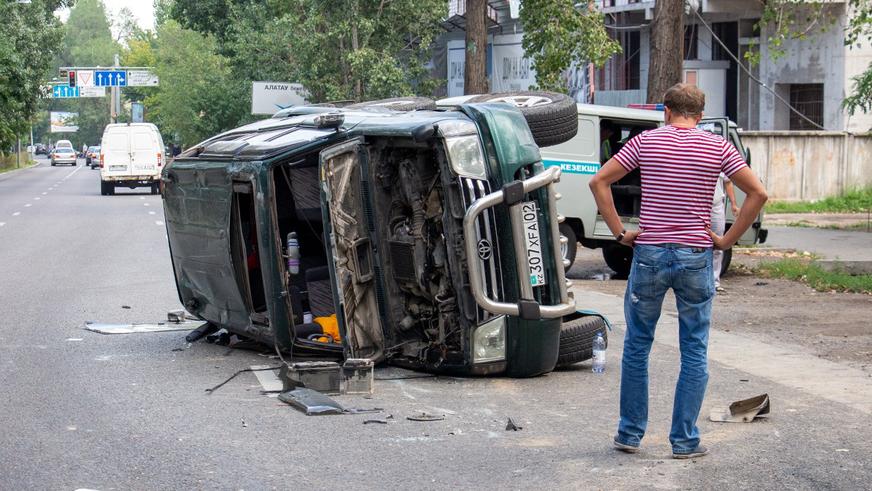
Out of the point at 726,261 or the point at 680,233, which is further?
the point at 726,261

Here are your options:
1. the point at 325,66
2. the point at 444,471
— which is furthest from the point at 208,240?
the point at 325,66

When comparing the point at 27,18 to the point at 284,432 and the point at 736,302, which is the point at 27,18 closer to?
the point at 736,302

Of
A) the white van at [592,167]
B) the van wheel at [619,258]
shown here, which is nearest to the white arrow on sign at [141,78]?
the van wheel at [619,258]

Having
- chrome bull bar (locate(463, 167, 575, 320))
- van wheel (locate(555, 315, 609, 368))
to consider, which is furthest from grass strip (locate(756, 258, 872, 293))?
chrome bull bar (locate(463, 167, 575, 320))

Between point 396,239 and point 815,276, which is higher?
point 396,239

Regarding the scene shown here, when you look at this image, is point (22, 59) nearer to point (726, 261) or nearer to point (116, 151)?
point (116, 151)

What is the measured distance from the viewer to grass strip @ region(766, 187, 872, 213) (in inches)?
1054

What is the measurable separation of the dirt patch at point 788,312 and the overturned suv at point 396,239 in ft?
9.16

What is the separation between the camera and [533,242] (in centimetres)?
779

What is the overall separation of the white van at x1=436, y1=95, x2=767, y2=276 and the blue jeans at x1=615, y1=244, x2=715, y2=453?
28.8ft

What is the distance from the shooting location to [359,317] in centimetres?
825

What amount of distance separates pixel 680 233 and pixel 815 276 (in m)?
9.75

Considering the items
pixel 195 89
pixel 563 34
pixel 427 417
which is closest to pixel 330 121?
pixel 427 417

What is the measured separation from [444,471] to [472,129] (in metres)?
2.72
